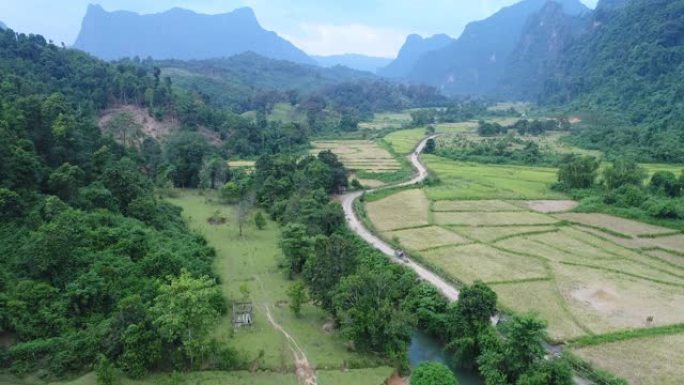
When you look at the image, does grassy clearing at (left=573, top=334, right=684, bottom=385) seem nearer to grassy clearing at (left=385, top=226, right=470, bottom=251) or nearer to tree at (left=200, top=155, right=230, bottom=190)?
grassy clearing at (left=385, top=226, right=470, bottom=251)

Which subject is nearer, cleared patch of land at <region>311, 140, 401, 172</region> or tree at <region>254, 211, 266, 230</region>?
tree at <region>254, 211, 266, 230</region>

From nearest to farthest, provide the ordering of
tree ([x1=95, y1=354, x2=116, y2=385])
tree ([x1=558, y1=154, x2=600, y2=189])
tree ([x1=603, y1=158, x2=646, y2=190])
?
tree ([x1=95, y1=354, x2=116, y2=385]) → tree ([x1=603, y1=158, x2=646, y2=190]) → tree ([x1=558, y1=154, x2=600, y2=189])

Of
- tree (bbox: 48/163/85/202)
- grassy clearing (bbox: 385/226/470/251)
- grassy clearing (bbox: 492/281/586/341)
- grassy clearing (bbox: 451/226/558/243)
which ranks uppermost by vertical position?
tree (bbox: 48/163/85/202)

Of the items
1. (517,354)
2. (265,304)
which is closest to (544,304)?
(517,354)

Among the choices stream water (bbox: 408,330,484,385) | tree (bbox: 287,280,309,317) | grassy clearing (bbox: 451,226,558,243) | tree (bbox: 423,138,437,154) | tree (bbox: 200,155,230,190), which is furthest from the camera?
tree (bbox: 423,138,437,154)

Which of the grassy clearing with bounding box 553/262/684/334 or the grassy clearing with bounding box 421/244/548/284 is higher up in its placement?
the grassy clearing with bounding box 421/244/548/284

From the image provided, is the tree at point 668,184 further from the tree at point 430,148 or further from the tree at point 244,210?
the tree at point 244,210

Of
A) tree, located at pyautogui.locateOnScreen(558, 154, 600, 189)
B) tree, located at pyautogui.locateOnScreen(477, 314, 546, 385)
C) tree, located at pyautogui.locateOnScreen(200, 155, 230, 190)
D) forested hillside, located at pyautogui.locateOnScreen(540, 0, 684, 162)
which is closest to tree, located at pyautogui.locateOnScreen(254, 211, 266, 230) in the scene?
tree, located at pyautogui.locateOnScreen(200, 155, 230, 190)
